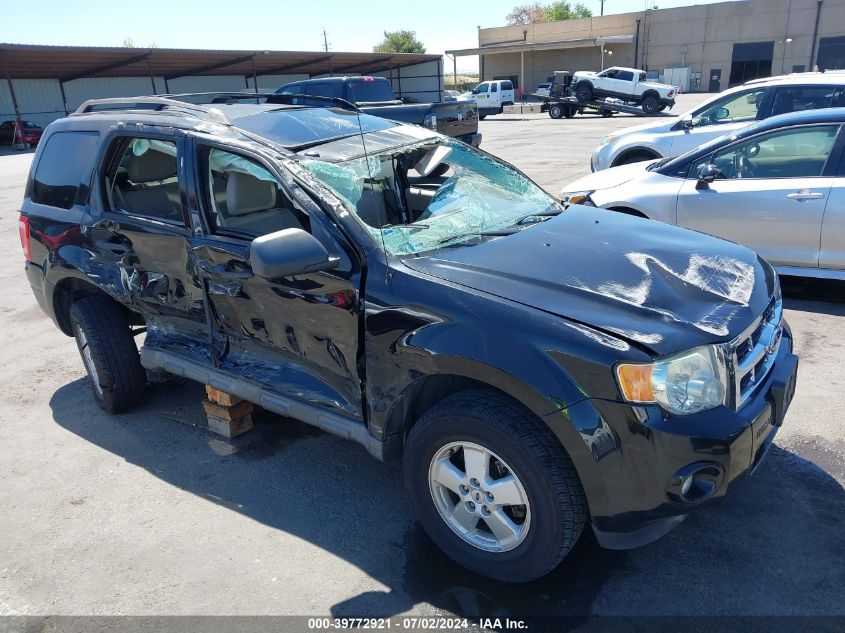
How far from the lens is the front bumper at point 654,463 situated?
2312mm

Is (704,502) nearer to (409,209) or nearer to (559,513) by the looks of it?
(559,513)

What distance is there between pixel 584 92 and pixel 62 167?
3053 centimetres

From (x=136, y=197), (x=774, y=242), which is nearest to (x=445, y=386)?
(x=136, y=197)

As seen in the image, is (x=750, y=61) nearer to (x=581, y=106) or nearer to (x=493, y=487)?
(x=581, y=106)

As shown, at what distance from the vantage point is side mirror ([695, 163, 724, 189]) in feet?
18.8

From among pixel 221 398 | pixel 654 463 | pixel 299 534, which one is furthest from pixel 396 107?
pixel 654 463

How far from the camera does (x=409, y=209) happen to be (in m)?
3.88

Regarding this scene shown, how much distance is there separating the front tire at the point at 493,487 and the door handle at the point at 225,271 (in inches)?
47.1

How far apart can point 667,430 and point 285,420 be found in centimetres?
265

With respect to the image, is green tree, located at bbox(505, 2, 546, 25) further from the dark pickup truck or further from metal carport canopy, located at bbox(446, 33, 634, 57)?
the dark pickup truck

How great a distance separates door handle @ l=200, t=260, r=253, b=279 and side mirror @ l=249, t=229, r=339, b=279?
0.53 m

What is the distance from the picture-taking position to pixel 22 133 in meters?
29.9

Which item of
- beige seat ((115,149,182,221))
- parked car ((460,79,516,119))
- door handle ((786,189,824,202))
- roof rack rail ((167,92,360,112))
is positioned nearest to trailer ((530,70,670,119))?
parked car ((460,79,516,119))

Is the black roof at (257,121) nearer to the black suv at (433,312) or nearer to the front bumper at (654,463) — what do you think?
the black suv at (433,312)
